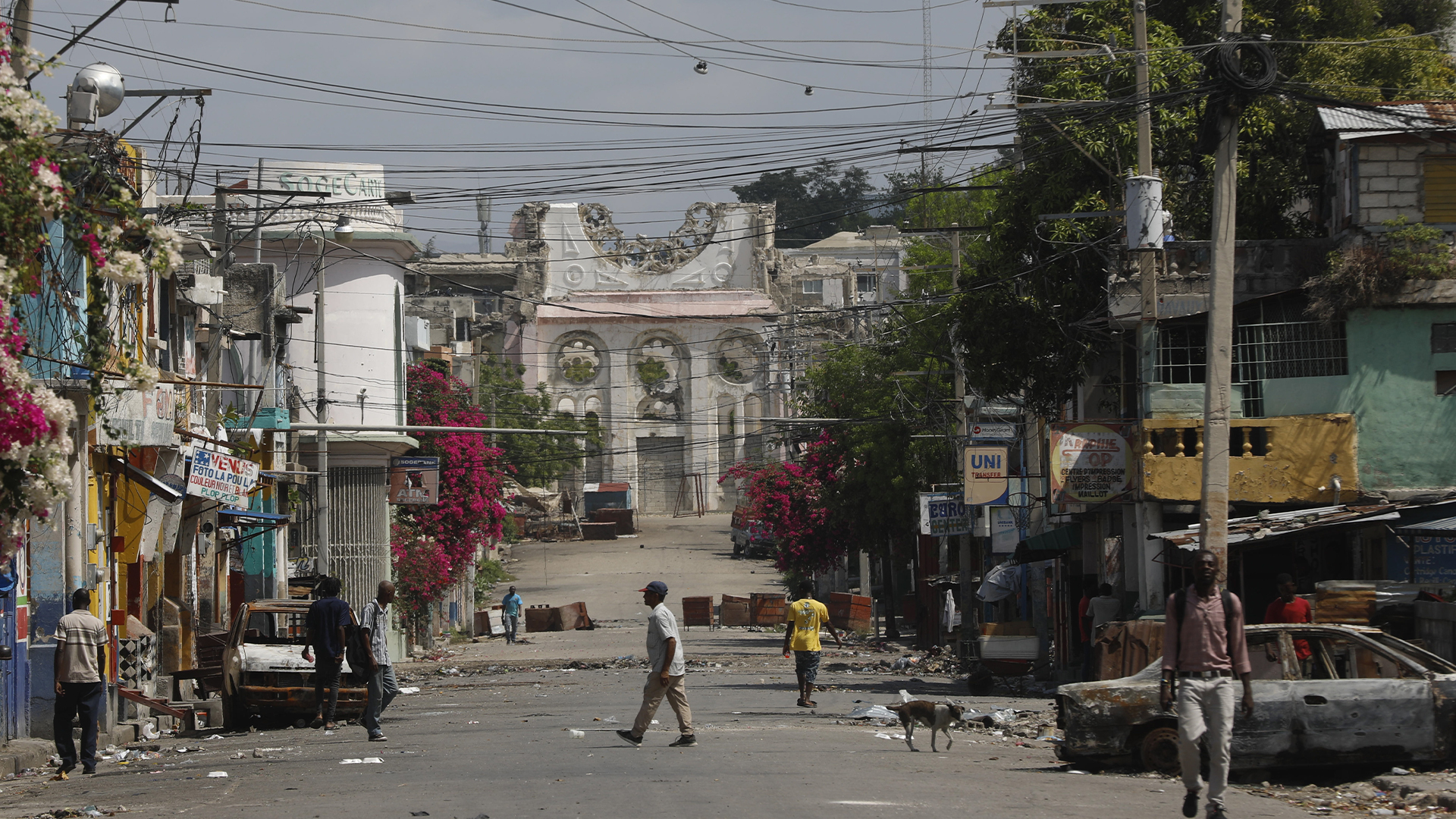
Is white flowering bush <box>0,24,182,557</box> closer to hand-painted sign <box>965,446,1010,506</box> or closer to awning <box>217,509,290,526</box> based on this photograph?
awning <box>217,509,290,526</box>

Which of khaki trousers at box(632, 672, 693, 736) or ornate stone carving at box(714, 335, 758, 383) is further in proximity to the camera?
ornate stone carving at box(714, 335, 758, 383)

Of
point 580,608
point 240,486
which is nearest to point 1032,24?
point 240,486

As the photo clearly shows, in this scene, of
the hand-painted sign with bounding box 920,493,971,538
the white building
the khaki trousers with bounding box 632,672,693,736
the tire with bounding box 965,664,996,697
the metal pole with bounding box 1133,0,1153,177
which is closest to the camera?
the khaki trousers with bounding box 632,672,693,736

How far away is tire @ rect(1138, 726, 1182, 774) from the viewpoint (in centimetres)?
1322

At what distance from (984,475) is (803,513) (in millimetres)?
20353

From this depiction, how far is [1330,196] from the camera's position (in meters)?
22.4

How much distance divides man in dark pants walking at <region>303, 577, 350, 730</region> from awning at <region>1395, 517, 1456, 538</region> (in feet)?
40.2

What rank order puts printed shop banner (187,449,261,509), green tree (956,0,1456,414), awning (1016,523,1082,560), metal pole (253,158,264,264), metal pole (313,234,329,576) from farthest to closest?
metal pole (313,234,329,576) < awning (1016,523,1082,560) < metal pole (253,158,264,264) < green tree (956,0,1456,414) < printed shop banner (187,449,261,509)

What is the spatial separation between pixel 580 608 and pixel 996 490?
25.9m

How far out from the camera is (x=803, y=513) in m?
48.2

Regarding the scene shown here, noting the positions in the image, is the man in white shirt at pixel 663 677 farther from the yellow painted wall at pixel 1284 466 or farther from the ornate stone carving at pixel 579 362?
the ornate stone carving at pixel 579 362

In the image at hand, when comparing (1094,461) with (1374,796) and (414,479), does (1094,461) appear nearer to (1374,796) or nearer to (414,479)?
(1374,796)

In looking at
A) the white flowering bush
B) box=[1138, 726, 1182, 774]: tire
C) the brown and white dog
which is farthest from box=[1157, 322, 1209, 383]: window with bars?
the white flowering bush

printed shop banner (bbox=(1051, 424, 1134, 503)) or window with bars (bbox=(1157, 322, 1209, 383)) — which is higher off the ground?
window with bars (bbox=(1157, 322, 1209, 383))
